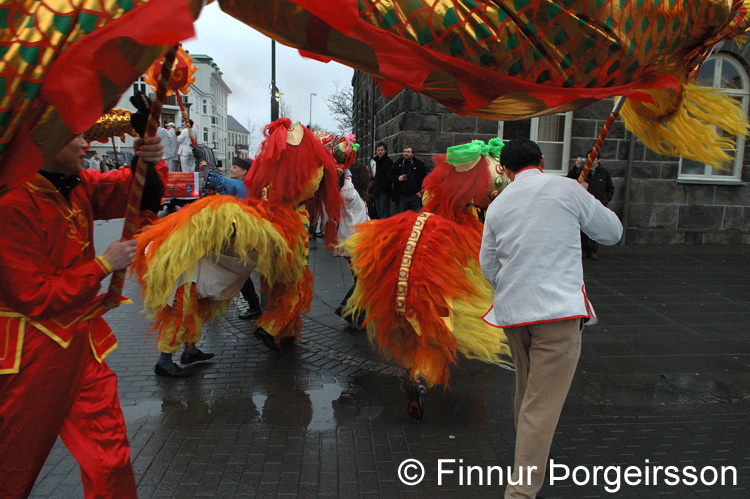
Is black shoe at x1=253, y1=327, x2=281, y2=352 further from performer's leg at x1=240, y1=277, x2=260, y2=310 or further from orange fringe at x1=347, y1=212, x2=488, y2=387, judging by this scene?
orange fringe at x1=347, y1=212, x2=488, y2=387

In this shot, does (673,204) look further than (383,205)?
Yes

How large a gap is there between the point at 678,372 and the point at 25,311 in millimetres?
4800

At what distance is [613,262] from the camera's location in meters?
9.39

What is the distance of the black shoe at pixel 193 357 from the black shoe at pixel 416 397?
2024 millimetres

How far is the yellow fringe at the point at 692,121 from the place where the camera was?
2473 mm

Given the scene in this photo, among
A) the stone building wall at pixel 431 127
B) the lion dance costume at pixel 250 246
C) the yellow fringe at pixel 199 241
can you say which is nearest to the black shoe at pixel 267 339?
the lion dance costume at pixel 250 246

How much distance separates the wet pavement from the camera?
2980mm

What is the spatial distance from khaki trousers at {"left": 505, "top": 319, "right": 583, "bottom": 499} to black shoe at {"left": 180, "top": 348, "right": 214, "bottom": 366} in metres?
3.03

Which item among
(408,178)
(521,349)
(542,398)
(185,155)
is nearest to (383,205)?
(408,178)

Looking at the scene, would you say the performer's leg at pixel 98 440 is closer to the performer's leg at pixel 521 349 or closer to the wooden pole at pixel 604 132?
the performer's leg at pixel 521 349

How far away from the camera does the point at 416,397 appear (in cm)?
363

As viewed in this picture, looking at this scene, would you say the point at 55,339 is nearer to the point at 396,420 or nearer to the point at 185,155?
the point at 396,420

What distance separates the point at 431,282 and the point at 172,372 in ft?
7.70

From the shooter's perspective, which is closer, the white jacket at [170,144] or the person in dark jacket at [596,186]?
the person in dark jacket at [596,186]
